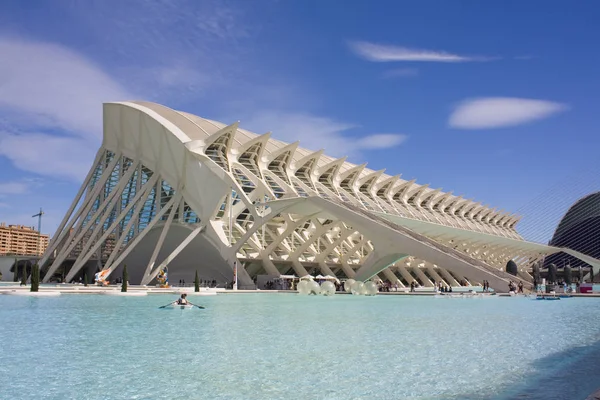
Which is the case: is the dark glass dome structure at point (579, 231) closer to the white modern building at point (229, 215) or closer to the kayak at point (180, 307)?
the white modern building at point (229, 215)

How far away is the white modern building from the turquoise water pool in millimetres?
19743

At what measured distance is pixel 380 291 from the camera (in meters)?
42.8

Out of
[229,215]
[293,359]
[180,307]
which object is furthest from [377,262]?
[293,359]

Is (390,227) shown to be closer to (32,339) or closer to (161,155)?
(161,155)

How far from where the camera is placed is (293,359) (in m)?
10.1

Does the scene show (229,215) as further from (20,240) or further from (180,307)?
(20,240)

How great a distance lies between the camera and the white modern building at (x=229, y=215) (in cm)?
4047

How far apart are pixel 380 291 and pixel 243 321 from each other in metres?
27.3

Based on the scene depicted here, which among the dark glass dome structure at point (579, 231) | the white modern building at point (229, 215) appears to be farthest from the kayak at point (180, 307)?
the dark glass dome structure at point (579, 231)

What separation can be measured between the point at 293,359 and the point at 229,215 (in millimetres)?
34471

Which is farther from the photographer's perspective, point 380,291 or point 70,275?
point 70,275

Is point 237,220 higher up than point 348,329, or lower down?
higher up

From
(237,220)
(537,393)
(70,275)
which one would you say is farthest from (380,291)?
(537,393)

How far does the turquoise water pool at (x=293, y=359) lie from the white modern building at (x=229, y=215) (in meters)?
19.7
